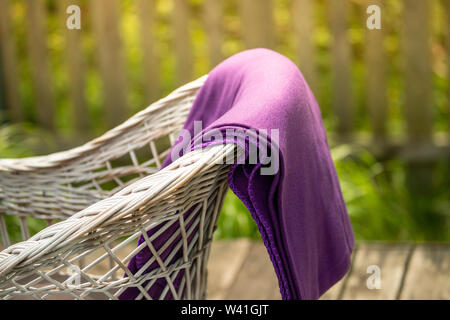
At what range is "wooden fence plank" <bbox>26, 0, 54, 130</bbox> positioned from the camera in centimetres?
287

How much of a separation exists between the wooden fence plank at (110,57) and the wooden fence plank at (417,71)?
126 centimetres

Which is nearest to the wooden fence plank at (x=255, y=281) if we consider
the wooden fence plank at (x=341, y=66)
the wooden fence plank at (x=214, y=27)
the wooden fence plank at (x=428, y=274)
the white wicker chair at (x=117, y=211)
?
the wooden fence plank at (x=428, y=274)

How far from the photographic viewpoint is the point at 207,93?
127 centimetres

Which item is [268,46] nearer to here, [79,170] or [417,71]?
[417,71]

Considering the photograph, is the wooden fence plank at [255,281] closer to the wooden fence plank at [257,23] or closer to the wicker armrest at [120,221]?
the wicker armrest at [120,221]

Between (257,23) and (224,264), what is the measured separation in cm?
114

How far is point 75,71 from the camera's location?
9.51 ft

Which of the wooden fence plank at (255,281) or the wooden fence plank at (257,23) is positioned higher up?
the wooden fence plank at (257,23)

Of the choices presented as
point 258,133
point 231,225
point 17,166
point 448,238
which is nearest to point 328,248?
point 258,133

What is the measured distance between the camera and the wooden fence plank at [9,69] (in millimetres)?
2936

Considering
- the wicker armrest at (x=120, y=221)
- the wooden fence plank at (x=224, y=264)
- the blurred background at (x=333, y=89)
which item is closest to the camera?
the wicker armrest at (x=120, y=221)

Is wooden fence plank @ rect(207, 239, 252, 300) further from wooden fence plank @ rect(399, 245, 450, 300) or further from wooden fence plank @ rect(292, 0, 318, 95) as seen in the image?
wooden fence plank @ rect(292, 0, 318, 95)

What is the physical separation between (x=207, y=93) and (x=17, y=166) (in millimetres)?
461

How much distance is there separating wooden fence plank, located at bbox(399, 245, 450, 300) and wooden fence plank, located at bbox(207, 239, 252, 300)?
0.51 meters
